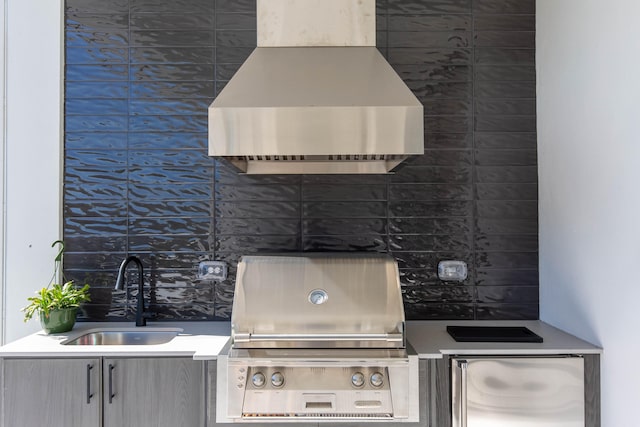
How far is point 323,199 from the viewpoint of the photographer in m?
2.25

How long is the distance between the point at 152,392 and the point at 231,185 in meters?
1.05

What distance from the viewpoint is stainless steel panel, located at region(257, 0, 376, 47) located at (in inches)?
70.9

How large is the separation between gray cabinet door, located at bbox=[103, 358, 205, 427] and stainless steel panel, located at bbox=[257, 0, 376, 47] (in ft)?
4.60

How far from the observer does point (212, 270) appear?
7.21ft

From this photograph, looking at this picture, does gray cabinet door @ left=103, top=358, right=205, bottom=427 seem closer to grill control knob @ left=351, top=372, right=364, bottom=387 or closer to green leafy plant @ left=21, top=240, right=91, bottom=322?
green leafy plant @ left=21, top=240, right=91, bottom=322

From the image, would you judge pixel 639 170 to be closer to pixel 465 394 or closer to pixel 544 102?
pixel 544 102

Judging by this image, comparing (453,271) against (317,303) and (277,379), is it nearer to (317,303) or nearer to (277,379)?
(317,303)

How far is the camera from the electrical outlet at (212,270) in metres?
2.19

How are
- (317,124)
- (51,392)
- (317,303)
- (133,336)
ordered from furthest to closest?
(133,336) < (317,303) < (51,392) < (317,124)

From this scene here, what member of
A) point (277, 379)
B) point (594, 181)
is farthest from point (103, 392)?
point (594, 181)

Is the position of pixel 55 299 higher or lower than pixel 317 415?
higher

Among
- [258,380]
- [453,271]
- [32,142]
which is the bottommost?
[258,380]

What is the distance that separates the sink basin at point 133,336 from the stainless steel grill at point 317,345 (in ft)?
1.82

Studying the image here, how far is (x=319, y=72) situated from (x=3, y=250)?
1.92 m
